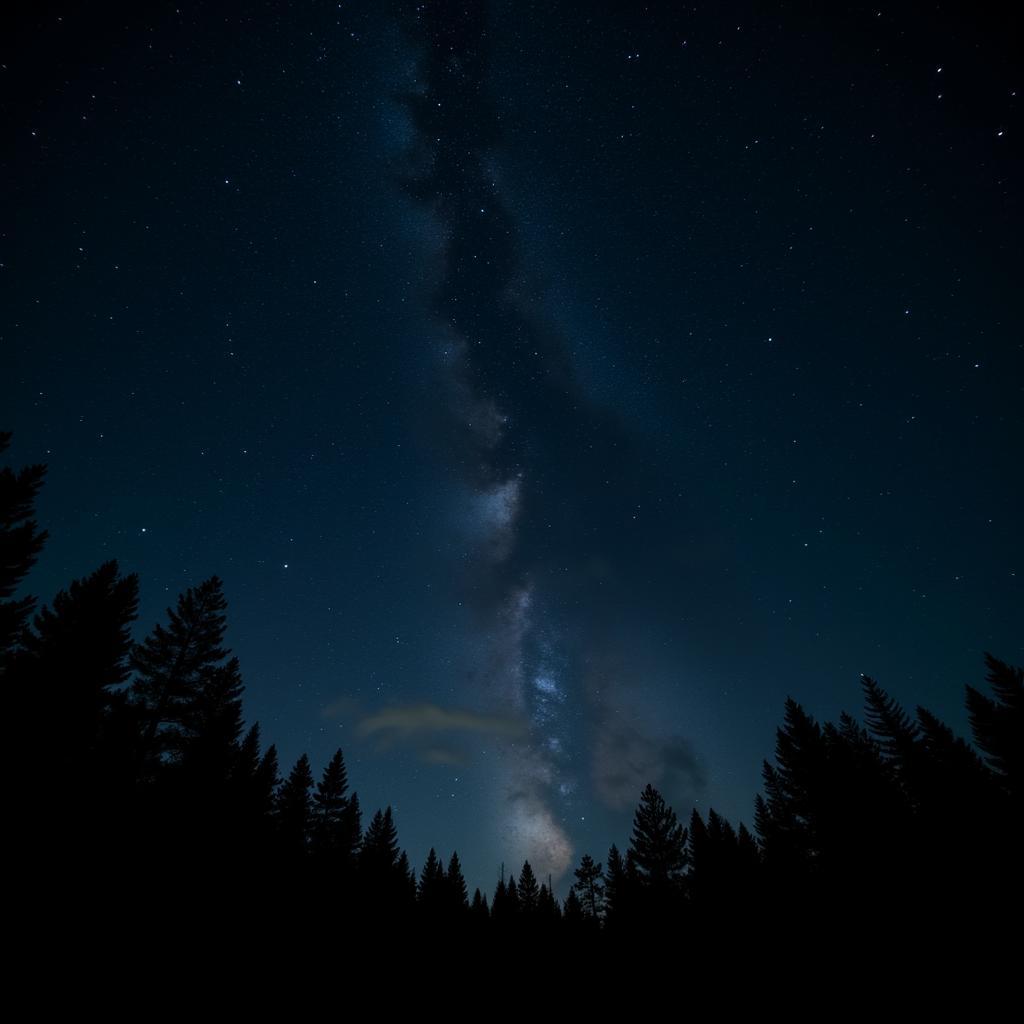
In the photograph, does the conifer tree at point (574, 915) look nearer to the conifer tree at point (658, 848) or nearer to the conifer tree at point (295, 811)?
the conifer tree at point (658, 848)

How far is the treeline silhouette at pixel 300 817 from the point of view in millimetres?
12406

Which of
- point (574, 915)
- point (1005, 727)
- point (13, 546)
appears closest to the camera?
point (13, 546)

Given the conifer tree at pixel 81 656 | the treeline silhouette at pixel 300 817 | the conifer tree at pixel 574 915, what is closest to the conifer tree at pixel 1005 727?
the treeline silhouette at pixel 300 817

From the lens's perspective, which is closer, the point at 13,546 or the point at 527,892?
the point at 13,546

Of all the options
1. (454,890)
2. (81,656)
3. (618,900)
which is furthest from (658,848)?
(81,656)

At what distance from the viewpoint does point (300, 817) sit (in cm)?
2769

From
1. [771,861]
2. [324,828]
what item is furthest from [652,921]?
[324,828]

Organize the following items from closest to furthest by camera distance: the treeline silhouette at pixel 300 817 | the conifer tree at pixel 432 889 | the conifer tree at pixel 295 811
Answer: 1. the treeline silhouette at pixel 300 817
2. the conifer tree at pixel 295 811
3. the conifer tree at pixel 432 889

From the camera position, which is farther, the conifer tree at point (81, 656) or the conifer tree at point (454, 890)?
the conifer tree at point (454, 890)

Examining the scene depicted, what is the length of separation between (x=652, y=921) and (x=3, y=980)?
31828 mm

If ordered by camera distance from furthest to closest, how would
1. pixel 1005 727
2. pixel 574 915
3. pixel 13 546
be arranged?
pixel 574 915
pixel 1005 727
pixel 13 546

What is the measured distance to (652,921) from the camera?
28484 mm

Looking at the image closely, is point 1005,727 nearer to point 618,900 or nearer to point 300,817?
point 618,900

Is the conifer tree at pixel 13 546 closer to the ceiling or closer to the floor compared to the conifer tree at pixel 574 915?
closer to the ceiling
